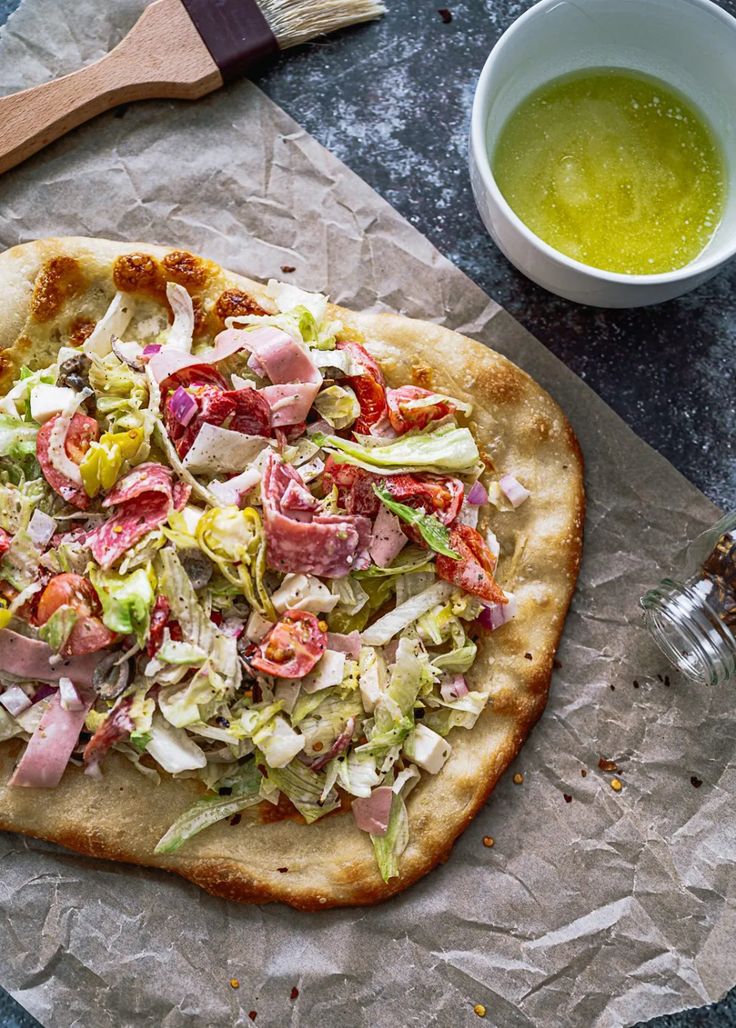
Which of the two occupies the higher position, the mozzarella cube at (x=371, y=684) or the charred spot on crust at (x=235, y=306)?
the charred spot on crust at (x=235, y=306)

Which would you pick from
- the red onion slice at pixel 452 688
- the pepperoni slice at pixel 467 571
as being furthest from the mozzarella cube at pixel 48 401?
the red onion slice at pixel 452 688

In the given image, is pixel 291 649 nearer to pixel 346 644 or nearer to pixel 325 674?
pixel 325 674

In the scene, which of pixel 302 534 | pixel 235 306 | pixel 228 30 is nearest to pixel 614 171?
pixel 235 306

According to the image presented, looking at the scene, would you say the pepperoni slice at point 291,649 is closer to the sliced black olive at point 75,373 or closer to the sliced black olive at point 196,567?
the sliced black olive at point 196,567

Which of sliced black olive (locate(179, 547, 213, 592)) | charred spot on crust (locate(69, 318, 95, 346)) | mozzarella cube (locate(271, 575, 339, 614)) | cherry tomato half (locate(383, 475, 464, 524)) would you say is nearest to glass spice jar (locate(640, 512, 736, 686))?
cherry tomato half (locate(383, 475, 464, 524))

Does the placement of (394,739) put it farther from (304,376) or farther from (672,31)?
(672,31)
